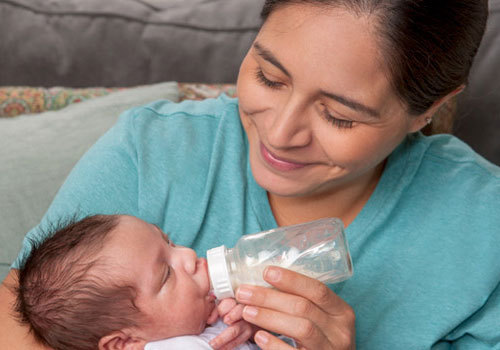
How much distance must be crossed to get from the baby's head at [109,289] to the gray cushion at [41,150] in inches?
17.6

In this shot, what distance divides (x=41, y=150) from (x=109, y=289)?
792mm

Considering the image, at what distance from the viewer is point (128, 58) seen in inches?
90.4

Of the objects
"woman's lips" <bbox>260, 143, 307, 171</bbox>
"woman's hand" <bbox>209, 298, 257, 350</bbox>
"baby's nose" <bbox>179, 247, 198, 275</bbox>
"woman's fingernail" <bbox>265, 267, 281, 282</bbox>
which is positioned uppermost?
"woman's lips" <bbox>260, 143, 307, 171</bbox>

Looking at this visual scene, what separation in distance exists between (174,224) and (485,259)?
78 cm

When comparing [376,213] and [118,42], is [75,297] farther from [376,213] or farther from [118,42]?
[118,42]

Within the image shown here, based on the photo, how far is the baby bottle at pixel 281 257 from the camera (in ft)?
3.82

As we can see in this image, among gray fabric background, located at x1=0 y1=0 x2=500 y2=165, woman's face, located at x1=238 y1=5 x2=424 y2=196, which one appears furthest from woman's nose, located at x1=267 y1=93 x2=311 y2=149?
gray fabric background, located at x1=0 y1=0 x2=500 y2=165

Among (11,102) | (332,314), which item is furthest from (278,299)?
(11,102)

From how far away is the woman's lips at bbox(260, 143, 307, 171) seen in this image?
1281 millimetres

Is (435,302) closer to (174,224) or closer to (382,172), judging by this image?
(382,172)

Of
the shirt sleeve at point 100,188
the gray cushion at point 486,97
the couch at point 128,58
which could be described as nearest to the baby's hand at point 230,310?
the shirt sleeve at point 100,188

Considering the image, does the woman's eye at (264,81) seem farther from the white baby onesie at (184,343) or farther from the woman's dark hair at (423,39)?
the white baby onesie at (184,343)

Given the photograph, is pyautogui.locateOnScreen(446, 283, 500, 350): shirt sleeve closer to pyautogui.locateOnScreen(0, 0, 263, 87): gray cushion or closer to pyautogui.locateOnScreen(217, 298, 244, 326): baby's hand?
pyautogui.locateOnScreen(217, 298, 244, 326): baby's hand

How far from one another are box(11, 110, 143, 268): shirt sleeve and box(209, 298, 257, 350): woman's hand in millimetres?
399
